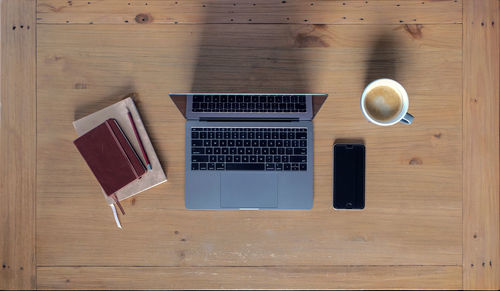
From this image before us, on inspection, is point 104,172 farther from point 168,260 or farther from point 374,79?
point 374,79

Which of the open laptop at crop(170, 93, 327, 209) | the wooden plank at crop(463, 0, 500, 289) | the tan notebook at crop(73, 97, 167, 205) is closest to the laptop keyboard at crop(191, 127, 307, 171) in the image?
the open laptop at crop(170, 93, 327, 209)

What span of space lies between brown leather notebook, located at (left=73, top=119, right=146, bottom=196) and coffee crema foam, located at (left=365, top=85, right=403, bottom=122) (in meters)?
0.63

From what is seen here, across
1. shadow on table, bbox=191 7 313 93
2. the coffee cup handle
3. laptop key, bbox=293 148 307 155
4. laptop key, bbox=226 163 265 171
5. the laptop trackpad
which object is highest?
shadow on table, bbox=191 7 313 93

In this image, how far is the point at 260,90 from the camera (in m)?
0.92

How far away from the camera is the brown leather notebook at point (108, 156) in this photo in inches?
34.7

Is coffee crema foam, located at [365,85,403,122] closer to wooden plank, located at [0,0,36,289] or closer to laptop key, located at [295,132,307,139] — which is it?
laptop key, located at [295,132,307,139]

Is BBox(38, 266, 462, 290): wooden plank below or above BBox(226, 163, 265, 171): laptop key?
below

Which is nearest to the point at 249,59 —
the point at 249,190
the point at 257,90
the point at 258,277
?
the point at 257,90

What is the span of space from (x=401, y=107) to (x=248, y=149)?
401 millimetres

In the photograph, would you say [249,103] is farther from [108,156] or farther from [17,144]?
[17,144]

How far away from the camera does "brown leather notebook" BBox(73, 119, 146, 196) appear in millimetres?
882

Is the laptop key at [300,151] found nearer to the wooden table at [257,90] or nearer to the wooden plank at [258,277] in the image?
the wooden table at [257,90]

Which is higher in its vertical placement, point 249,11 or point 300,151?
point 249,11

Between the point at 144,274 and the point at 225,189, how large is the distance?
32cm
